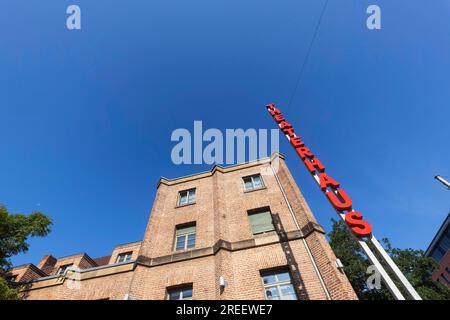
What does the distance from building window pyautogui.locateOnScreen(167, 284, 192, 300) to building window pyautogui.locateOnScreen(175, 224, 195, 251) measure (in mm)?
2231

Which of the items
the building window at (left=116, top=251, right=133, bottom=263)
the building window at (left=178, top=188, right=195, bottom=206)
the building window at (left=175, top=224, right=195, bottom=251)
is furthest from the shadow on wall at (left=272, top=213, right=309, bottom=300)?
the building window at (left=116, top=251, right=133, bottom=263)

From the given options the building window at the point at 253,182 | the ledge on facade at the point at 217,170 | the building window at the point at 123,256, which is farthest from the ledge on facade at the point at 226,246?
the building window at the point at 123,256

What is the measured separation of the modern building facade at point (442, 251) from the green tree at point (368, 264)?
13867 millimetres

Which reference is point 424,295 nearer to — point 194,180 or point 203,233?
point 203,233

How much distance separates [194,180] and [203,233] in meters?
5.05

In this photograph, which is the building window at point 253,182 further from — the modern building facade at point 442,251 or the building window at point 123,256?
the modern building facade at point 442,251

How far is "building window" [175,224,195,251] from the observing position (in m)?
12.0

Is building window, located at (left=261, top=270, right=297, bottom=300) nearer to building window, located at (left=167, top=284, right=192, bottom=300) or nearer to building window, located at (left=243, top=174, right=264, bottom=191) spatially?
building window, located at (left=167, top=284, right=192, bottom=300)

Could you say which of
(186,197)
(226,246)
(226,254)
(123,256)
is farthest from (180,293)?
(123,256)

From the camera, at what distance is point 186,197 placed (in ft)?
50.8

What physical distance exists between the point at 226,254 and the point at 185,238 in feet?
10.9

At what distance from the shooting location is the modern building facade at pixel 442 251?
32188 mm

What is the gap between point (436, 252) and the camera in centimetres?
3569
